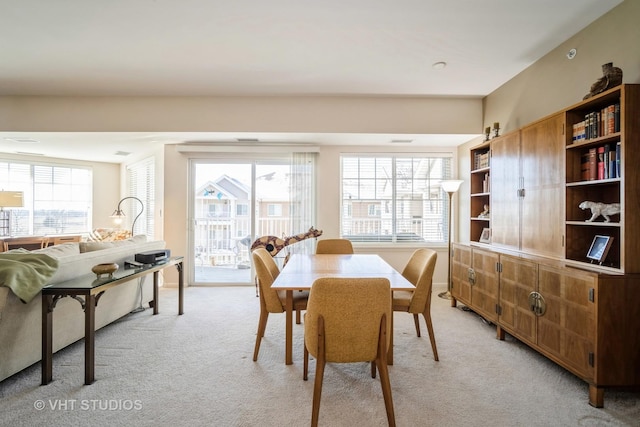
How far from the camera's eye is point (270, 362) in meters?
2.29

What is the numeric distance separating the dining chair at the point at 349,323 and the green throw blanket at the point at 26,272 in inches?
74.9

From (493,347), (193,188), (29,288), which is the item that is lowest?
(493,347)

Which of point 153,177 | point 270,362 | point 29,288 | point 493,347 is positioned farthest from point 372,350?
point 153,177

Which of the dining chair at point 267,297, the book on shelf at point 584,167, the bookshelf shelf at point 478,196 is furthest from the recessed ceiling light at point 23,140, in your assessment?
the book on shelf at point 584,167

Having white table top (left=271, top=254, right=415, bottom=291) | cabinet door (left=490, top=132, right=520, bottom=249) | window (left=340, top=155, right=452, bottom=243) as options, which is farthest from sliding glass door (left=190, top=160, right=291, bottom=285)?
cabinet door (left=490, top=132, right=520, bottom=249)

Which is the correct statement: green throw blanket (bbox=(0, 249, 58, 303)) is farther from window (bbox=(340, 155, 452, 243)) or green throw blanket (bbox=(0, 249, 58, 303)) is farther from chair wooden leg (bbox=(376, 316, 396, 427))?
window (bbox=(340, 155, 452, 243))

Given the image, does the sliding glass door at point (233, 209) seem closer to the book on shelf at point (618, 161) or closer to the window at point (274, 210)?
the window at point (274, 210)

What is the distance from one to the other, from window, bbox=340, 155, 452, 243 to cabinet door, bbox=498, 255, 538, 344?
2041mm

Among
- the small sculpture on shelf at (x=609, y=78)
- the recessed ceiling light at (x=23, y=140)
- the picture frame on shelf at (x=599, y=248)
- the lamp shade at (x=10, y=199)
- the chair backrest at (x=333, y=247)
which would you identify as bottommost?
the chair backrest at (x=333, y=247)

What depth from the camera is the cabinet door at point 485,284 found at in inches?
109

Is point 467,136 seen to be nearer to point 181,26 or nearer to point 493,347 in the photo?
point 493,347

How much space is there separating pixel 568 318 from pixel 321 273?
1719mm

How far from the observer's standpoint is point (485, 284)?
2.91 metres

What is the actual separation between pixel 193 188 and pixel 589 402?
489 cm
